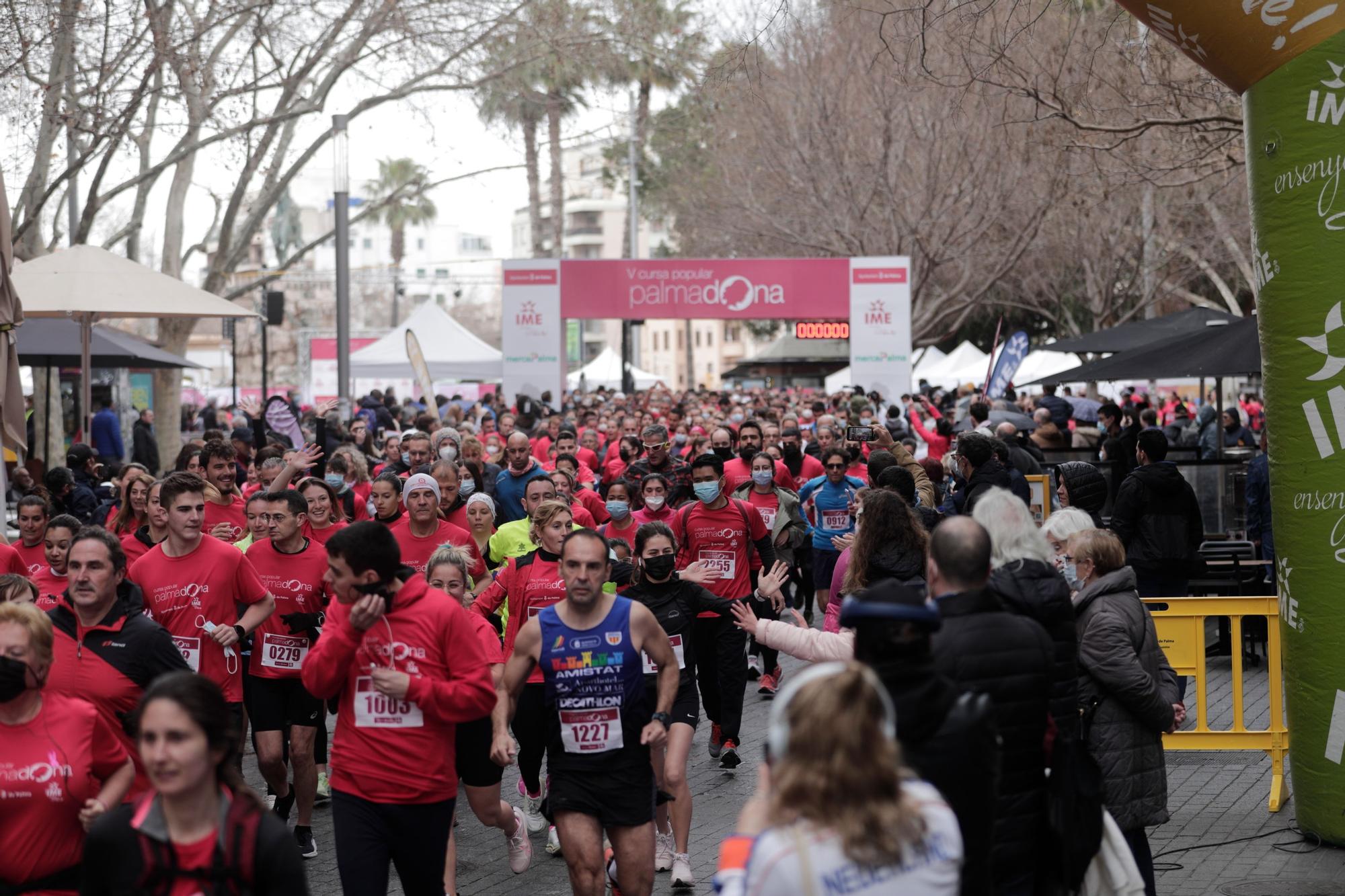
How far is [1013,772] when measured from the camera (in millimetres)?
4406

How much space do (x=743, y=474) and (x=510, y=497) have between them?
212 cm

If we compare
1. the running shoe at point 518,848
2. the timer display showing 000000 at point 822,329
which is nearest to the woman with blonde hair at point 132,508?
the running shoe at point 518,848

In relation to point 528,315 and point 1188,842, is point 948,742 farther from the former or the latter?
point 528,315

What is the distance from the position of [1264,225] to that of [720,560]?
13.4ft

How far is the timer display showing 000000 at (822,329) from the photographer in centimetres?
3891

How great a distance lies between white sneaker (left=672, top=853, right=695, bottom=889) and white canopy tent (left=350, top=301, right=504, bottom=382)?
27154 millimetres

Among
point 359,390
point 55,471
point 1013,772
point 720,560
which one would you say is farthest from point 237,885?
point 359,390

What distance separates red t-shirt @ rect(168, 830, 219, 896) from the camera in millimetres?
3459

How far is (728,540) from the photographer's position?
9898 mm

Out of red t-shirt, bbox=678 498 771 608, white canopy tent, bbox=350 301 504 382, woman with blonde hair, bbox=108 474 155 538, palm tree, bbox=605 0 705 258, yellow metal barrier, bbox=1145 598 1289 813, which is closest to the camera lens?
yellow metal barrier, bbox=1145 598 1289 813

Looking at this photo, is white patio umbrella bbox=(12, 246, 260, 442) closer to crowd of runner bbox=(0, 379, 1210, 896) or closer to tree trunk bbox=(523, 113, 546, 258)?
crowd of runner bbox=(0, 379, 1210, 896)

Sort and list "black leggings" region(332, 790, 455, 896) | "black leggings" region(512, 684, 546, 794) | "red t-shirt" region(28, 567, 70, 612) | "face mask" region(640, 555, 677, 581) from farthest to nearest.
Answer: "black leggings" region(512, 684, 546, 794)
"face mask" region(640, 555, 677, 581)
"red t-shirt" region(28, 567, 70, 612)
"black leggings" region(332, 790, 455, 896)

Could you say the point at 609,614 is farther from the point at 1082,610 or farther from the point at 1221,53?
the point at 1221,53

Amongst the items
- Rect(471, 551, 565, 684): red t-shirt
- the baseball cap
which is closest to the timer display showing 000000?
the baseball cap
